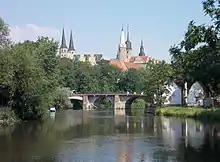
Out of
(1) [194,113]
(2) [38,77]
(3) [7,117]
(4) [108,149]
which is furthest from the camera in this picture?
(1) [194,113]

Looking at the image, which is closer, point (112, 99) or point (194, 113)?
point (194, 113)

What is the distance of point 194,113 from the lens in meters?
56.6

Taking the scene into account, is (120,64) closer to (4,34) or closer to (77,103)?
(77,103)

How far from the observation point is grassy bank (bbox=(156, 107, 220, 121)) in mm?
49116

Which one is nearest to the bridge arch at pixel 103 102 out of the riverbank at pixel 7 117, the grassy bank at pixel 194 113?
the grassy bank at pixel 194 113

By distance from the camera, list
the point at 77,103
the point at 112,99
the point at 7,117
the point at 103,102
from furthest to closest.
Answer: the point at 103,102
the point at 77,103
the point at 112,99
the point at 7,117

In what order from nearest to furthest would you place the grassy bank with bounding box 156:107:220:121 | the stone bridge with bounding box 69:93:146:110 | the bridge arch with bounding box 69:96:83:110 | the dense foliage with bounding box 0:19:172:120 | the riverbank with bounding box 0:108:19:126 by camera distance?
the riverbank with bounding box 0:108:19:126
the dense foliage with bounding box 0:19:172:120
the grassy bank with bounding box 156:107:220:121
the stone bridge with bounding box 69:93:146:110
the bridge arch with bounding box 69:96:83:110

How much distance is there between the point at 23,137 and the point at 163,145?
11.3 meters

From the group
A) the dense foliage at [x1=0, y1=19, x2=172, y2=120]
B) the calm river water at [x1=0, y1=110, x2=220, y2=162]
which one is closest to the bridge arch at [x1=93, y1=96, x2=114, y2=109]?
the dense foliage at [x1=0, y1=19, x2=172, y2=120]

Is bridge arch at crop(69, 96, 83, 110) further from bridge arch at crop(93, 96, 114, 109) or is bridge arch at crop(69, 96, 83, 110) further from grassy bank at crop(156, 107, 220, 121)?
grassy bank at crop(156, 107, 220, 121)

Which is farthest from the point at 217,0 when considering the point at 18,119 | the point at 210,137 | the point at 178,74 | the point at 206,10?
the point at 178,74

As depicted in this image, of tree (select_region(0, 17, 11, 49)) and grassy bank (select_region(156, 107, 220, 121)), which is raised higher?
tree (select_region(0, 17, 11, 49))

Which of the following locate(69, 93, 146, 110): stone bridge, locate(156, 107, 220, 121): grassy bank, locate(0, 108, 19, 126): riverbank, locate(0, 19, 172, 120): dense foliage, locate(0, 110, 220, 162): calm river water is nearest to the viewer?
locate(0, 110, 220, 162): calm river water

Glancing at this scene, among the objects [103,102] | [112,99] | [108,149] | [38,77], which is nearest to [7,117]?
[38,77]
